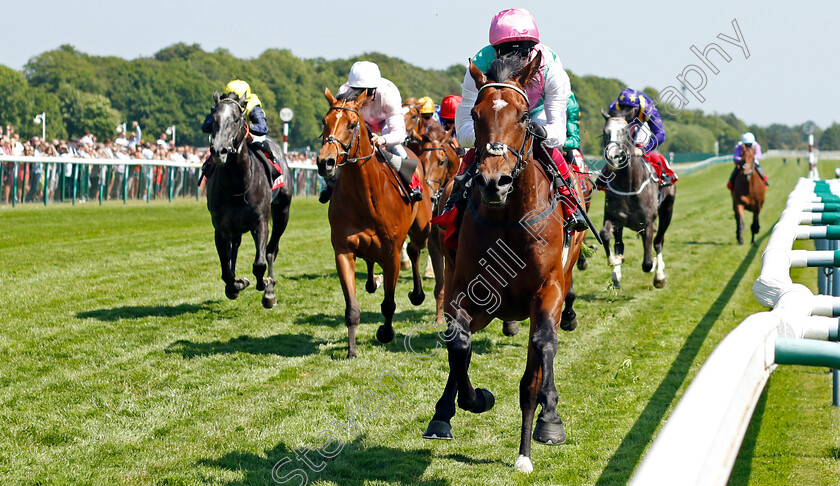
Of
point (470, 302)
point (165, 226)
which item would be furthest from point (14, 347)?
point (165, 226)

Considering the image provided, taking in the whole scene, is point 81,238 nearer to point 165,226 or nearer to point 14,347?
point 165,226

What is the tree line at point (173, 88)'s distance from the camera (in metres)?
59.0

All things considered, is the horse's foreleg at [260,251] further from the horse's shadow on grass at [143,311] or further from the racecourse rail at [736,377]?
the racecourse rail at [736,377]

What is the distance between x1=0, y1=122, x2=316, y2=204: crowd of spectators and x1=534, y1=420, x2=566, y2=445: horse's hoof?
49.8 ft

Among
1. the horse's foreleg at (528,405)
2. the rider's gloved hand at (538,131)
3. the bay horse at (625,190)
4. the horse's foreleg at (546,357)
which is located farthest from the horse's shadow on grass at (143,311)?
the rider's gloved hand at (538,131)

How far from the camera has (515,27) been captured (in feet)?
14.6

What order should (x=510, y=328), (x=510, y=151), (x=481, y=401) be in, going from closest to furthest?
(x=510, y=151) < (x=481, y=401) < (x=510, y=328)

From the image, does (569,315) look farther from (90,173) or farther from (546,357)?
(90,173)

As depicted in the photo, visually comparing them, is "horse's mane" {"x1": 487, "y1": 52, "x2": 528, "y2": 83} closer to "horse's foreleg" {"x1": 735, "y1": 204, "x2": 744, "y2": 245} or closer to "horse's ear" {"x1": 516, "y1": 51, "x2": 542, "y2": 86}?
→ "horse's ear" {"x1": 516, "y1": 51, "x2": 542, "y2": 86}

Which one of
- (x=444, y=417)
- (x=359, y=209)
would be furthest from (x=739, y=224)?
(x=444, y=417)

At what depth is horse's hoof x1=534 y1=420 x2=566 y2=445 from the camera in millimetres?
3926

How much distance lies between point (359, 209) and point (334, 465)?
9.39 feet

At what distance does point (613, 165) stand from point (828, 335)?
8047 mm

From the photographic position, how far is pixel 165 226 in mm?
16234
